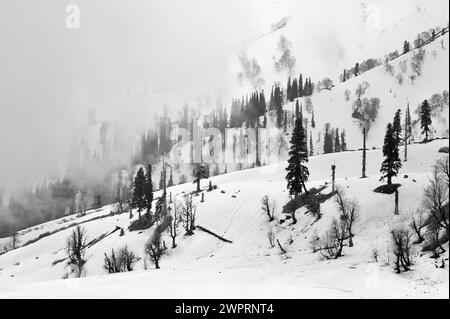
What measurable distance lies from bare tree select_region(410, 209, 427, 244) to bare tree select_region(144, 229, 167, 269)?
3569 cm

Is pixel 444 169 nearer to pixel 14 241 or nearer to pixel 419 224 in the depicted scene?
pixel 419 224

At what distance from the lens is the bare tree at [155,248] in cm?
5795

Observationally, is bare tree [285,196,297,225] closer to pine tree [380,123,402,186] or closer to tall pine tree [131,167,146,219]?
pine tree [380,123,402,186]

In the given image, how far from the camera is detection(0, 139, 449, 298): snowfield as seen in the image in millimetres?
31578

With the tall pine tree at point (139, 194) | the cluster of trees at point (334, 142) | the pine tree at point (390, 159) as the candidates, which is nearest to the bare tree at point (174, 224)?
the tall pine tree at point (139, 194)

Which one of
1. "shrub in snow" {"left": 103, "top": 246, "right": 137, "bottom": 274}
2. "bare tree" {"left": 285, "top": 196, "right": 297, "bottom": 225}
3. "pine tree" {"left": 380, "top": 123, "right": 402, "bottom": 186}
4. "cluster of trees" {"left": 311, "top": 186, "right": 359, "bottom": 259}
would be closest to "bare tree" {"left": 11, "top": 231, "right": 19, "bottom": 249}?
"shrub in snow" {"left": 103, "top": 246, "right": 137, "bottom": 274}

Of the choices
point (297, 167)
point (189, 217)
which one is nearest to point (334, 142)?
point (297, 167)

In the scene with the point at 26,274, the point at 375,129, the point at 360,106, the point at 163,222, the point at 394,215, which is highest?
the point at 360,106

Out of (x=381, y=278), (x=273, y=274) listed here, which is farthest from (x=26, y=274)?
(x=381, y=278)

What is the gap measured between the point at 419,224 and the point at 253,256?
23.1 m

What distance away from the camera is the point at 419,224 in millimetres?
48625
